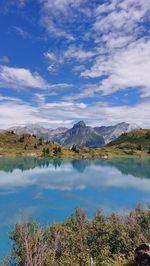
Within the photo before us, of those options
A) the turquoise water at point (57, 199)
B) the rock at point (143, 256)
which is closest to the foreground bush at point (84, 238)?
the turquoise water at point (57, 199)

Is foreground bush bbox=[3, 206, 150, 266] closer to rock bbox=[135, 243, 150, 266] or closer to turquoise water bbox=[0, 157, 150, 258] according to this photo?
turquoise water bbox=[0, 157, 150, 258]

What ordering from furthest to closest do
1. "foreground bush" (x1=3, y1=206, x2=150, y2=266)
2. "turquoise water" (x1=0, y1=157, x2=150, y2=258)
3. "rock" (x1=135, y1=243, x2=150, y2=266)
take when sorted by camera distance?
"turquoise water" (x1=0, y1=157, x2=150, y2=258), "foreground bush" (x1=3, y1=206, x2=150, y2=266), "rock" (x1=135, y1=243, x2=150, y2=266)

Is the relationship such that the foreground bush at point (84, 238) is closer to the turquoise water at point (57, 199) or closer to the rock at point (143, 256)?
the turquoise water at point (57, 199)

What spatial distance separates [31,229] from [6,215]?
149 feet

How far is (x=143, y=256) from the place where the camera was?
116 feet

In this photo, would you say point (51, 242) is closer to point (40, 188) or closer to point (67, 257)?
point (67, 257)

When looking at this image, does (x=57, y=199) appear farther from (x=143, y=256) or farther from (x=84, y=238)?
(x=143, y=256)

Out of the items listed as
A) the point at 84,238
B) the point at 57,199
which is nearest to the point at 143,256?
the point at 84,238

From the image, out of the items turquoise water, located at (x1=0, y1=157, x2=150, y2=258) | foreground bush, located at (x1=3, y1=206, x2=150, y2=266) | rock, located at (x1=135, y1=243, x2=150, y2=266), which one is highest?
rock, located at (x1=135, y1=243, x2=150, y2=266)

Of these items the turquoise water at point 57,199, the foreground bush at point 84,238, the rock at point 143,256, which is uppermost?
the rock at point 143,256

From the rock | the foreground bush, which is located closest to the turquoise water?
the foreground bush

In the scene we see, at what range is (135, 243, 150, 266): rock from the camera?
114 ft

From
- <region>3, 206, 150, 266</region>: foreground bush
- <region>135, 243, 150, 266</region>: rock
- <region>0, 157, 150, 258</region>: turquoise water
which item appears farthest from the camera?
<region>0, 157, 150, 258</region>: turquoise water

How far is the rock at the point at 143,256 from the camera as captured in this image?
3487 cm
